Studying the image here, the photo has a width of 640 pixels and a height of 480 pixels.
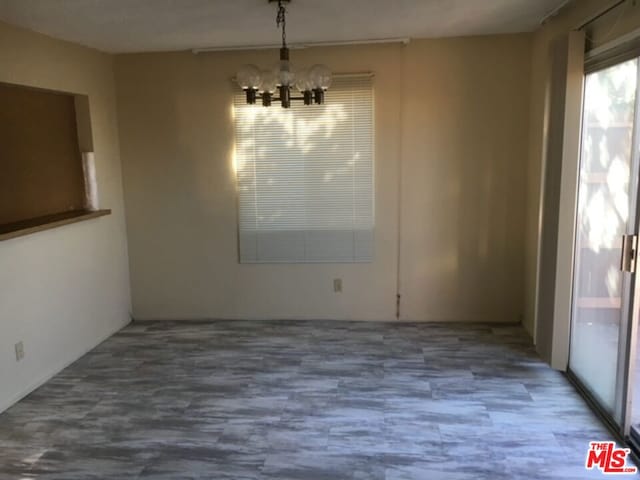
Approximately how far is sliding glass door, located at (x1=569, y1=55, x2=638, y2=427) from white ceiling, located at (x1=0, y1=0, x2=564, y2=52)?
2.87 ft

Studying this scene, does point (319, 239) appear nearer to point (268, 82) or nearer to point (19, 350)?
point (268, 82)

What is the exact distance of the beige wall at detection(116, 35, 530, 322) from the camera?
176 inches

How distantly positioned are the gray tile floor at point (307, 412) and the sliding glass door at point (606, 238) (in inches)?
10.1

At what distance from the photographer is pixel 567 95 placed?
3.23 m

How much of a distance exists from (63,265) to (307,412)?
7.15 feet

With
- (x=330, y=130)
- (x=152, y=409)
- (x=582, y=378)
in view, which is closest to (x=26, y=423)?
(x=152, y=409)

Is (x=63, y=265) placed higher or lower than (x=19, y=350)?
higher

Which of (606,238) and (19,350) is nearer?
(606,238)

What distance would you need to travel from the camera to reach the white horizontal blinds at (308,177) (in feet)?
15.0

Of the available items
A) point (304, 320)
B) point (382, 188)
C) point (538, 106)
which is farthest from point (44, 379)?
point (538, 106)

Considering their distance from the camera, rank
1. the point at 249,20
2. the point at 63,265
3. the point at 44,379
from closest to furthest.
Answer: the point at 249,20 → the point at 44,379 → the point at 63,265

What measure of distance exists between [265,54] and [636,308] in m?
3.39

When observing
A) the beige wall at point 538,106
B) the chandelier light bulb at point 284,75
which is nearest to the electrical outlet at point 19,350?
the chandelier light bulb at point 284,75

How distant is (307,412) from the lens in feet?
10.5
